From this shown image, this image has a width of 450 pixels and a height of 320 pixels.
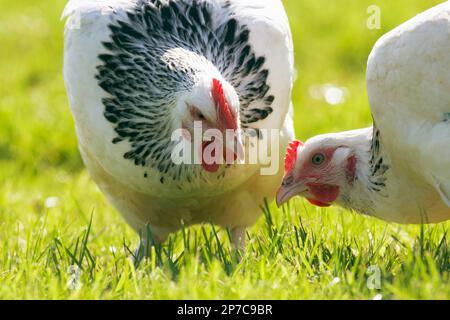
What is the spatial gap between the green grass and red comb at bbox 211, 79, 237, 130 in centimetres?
59

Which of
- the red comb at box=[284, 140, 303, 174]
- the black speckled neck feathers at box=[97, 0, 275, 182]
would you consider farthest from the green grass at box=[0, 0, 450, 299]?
the black speckled neck feathers at box=[97, 0, 275, 182]

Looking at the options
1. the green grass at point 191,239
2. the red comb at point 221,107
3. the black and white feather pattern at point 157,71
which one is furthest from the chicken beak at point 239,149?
the green grass at point 191,239

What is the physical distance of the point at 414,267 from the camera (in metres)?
3.44

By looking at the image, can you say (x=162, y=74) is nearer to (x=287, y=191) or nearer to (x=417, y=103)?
(x=287, y=191)

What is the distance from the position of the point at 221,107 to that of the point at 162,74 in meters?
0.48

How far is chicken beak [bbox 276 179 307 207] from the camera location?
4398 millimetres

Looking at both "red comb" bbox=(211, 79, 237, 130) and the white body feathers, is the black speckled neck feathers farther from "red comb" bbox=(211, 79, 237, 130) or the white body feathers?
the white body feathers

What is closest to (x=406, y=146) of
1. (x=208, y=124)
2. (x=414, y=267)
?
(x=414, y=267)

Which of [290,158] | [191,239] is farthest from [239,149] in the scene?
[191,239]

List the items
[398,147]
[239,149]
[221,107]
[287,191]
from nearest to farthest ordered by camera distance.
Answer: [221,107], [239,149], [398,147], [287,191]

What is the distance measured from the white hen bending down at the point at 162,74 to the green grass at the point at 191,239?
362mm

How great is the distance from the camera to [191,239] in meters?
5.20
